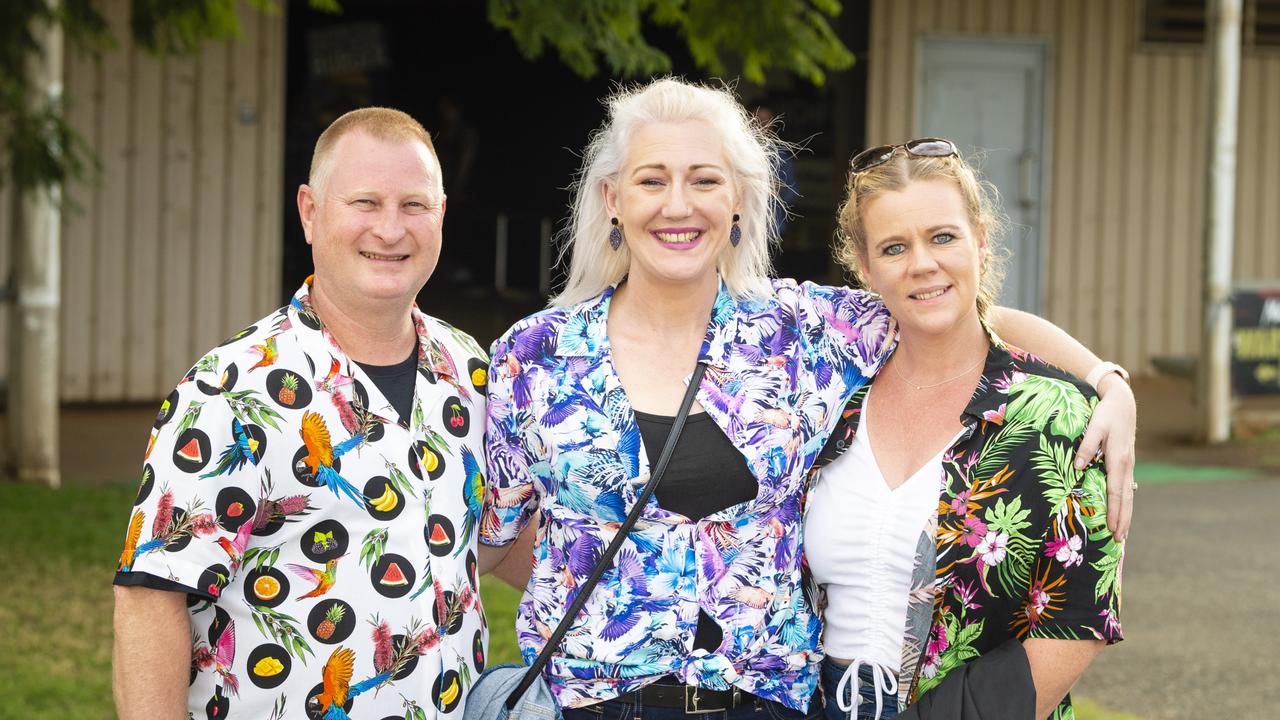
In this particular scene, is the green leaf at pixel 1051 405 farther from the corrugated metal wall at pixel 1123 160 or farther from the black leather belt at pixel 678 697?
the corrugated metal wall at pixel 1123 160

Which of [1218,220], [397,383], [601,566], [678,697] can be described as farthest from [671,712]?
[1218,220]

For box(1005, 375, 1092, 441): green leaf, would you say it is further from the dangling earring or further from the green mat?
the green mat

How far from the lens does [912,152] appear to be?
299 cm

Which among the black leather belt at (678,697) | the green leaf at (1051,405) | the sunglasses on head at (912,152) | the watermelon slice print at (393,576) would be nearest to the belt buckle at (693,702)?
the black leather belt at (678,697)

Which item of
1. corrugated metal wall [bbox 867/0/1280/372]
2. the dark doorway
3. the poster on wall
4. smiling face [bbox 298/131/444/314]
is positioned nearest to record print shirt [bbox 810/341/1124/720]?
smiling face [bbox 298/131/444/314]

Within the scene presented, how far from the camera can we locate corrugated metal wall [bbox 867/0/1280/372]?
13.5m

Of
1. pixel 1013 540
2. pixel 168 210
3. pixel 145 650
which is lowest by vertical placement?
pixel 145 650

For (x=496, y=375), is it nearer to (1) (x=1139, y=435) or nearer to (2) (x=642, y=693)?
(2) (x=642, y=693)

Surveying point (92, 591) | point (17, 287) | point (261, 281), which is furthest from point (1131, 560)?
point (261, 281)

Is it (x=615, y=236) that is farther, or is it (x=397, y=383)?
(x=615, y=236)

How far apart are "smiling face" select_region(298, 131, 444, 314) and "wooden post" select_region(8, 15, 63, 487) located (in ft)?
20.8

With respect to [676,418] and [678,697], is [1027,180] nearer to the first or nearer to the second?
[676,418]

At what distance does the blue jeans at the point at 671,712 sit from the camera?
2.77 metres

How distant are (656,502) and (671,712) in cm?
40
